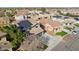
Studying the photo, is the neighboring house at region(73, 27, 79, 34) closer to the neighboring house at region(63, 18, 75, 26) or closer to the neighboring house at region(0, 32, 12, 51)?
the neighboring house at region(63, 18, 75, 26)

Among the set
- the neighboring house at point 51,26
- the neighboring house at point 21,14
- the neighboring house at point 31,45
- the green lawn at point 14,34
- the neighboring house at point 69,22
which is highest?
the neighboring house at point 21,14

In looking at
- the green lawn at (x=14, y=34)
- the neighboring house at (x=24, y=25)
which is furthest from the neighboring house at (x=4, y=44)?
the neighboring house at (x=24, y=25)

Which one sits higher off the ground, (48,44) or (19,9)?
(19,9)

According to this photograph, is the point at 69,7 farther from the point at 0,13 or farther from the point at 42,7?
the point at 0,13

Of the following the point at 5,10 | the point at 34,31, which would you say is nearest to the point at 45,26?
the point at 34,31

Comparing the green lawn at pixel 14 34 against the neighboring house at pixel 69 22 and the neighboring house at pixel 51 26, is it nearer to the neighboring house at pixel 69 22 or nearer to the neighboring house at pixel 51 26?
the neighboring house at pixel 51 26

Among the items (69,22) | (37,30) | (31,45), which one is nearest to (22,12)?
(37,30)
